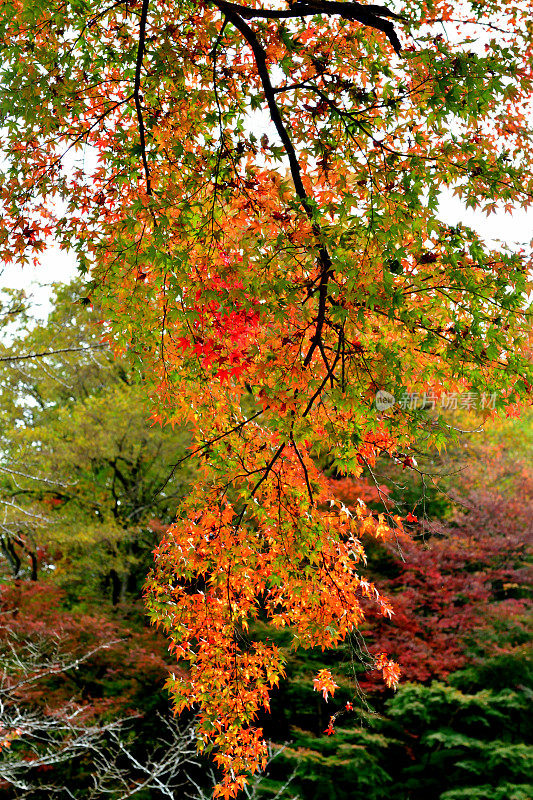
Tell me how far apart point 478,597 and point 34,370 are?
286 inches

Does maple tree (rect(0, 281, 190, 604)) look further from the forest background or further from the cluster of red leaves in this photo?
the cluster of red leaves

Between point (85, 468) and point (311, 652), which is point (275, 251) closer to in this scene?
point (311, 652)

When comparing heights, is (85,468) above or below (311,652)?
above

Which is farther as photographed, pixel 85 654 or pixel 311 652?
pixel 311 652

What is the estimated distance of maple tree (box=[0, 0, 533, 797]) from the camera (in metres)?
2.89

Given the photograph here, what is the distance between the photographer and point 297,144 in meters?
3.52

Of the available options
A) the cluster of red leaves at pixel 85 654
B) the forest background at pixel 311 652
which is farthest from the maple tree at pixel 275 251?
the cluster of red leaves at pixel 85 654

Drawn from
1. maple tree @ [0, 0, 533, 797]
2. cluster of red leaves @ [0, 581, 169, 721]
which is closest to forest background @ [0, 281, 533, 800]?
cluster of red leaves @ [0, 581, 169, 721]

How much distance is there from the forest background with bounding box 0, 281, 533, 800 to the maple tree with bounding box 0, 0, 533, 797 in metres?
2.73

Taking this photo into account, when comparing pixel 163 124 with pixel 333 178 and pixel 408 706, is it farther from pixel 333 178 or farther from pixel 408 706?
pixel 408 706

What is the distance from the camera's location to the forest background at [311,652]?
751cm

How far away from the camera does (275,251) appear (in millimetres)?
2789

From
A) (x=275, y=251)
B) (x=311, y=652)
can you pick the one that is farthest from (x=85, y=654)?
(x=275, y=251)

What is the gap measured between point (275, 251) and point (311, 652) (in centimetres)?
723
